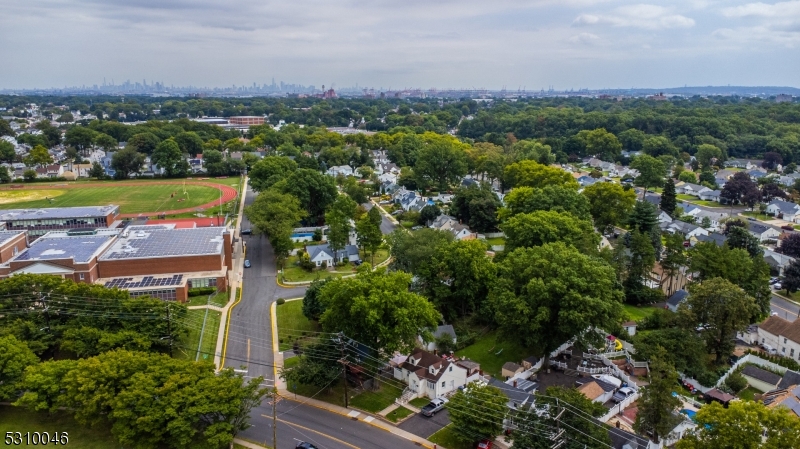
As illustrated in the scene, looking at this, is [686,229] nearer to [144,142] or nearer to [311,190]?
[311,190]

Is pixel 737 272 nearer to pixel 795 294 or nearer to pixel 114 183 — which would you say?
pixel 795 294

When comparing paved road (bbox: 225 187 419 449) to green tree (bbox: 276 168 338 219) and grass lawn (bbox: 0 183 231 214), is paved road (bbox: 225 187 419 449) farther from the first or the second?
grass lawn (bbox: 0 183 231 214)

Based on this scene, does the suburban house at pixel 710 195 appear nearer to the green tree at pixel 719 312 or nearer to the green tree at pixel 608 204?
the green tree at pixel 608 204

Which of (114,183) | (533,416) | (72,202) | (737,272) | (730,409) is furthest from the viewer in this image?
(114,183)

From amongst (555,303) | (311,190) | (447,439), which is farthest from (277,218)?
(447,439)

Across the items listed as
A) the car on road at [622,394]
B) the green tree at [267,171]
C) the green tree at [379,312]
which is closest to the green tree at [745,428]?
the car on road at [622,394]

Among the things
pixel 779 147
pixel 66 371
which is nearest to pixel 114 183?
pixel 66 371
